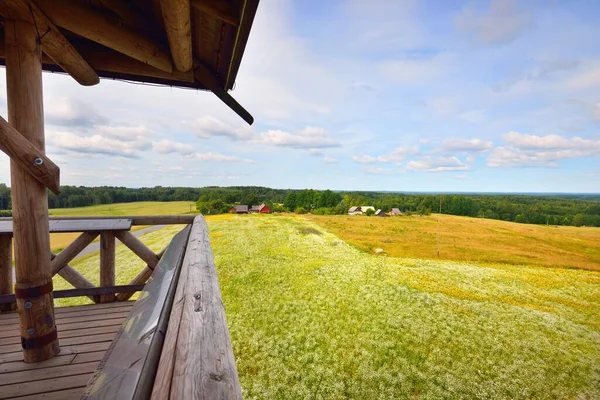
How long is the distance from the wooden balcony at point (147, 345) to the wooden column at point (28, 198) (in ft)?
1.21

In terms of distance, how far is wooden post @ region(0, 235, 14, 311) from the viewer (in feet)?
11.7

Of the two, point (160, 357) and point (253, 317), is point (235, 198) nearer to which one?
point (253, 317)

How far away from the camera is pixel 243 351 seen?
8.37 m

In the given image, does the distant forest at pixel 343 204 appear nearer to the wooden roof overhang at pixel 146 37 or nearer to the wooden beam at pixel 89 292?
the wooden beam at pixel 89 292

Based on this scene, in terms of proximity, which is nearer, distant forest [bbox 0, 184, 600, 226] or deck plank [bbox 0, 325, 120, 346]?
deck plank [bbox 0, 325, 120, 346]

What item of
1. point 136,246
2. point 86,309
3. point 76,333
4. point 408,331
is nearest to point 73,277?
point 86,309

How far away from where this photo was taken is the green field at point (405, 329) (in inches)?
284

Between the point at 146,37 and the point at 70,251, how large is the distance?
3.01m

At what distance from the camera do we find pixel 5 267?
3.67m

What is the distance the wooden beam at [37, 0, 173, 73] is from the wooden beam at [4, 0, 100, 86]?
105 mm

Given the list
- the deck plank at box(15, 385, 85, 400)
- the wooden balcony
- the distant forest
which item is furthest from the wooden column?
the distant forest

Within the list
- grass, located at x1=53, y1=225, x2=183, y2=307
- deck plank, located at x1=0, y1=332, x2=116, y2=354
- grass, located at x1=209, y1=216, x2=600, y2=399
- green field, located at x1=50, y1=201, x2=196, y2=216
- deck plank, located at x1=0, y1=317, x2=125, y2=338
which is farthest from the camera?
Result: green field, located at x1=50, y1=201, x2=196, y2=216

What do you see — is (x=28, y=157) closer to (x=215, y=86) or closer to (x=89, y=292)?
(x=215, y=86)

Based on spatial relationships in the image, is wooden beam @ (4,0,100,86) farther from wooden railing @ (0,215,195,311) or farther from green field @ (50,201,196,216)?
green field @ (50,201,196,216)
